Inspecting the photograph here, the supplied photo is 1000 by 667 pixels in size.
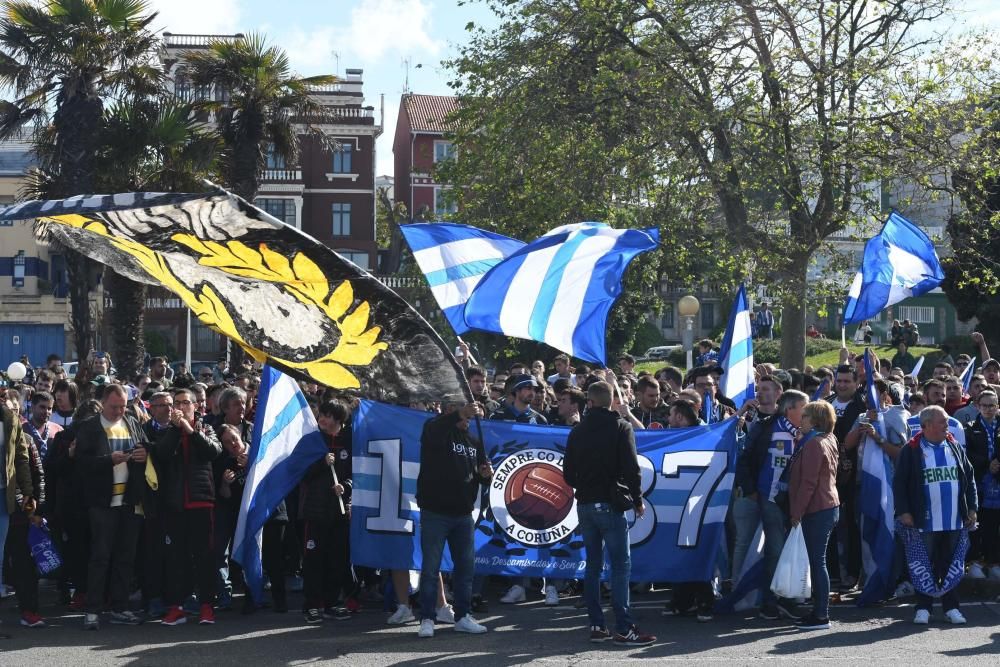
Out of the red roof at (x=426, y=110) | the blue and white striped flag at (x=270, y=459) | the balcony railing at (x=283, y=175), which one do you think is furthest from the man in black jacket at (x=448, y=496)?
the red roof at (x=426, y=110)

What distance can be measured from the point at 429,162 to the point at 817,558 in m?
56.5

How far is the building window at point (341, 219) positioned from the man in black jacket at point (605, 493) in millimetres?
49330

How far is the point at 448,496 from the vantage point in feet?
29.2

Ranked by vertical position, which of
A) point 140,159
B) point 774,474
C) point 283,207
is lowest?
point 774,474

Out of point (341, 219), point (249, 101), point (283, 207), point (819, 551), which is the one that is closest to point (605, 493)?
point (819, 551)

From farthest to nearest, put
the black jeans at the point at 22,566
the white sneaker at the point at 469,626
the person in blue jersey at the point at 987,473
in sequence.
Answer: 1. the person in blue jersey at the point at 987,473
2. the black jeans at the point at 22,566
3. the white sneaker at the point at 469,626

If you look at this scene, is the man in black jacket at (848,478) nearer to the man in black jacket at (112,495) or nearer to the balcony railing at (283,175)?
the man in black jacket at (112,495)

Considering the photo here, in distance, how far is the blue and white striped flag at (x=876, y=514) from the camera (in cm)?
1004

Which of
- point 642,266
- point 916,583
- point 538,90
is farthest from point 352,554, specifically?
point 642,266

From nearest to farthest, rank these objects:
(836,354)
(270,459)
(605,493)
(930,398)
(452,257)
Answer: (605,493)
(270,459)
(930,398)
(452,257)
(836,354)

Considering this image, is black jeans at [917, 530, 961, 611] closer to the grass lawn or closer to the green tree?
the green tree

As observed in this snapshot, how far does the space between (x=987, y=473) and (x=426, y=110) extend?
5868 cm

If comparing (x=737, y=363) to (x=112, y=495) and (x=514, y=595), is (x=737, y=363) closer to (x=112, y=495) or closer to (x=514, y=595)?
(x=514, y=595)

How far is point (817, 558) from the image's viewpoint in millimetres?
9156
